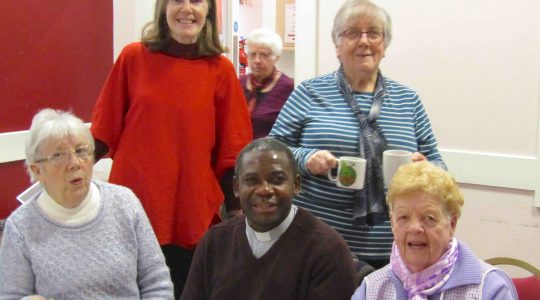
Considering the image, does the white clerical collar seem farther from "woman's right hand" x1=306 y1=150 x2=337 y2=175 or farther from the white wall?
the white wall

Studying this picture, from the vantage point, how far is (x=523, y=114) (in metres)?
2.79

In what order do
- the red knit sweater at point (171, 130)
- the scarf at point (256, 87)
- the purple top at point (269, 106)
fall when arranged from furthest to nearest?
the scarf at point (256, 87) → the purple top at point (269, 106) → the red knit sweater at point (171, 130)

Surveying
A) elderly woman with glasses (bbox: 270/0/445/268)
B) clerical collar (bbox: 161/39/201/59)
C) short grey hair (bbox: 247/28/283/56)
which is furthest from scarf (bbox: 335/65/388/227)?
short grey hair (bbox: 247/28/283/56)

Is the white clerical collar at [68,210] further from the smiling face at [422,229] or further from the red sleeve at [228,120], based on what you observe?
the smiling face at [422,229]

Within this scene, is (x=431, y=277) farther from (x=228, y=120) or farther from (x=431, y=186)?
(x=228, y=120)

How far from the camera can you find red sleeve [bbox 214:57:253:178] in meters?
2.26

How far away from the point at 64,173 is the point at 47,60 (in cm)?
128

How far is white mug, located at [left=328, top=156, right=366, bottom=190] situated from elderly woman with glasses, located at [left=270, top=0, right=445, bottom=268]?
8 centimetres

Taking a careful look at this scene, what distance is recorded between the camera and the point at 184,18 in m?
2.18

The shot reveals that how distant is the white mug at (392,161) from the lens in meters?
1.82

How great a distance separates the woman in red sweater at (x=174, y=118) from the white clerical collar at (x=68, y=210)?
0.27m

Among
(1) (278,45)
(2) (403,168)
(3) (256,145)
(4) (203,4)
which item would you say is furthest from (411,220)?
(1) (278,45)

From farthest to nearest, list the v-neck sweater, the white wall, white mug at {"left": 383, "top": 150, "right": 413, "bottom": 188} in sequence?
the white wall → white mug at {"left": 383, "top": 150, "right": 413, "bottom": 188} → the v-neck sweater

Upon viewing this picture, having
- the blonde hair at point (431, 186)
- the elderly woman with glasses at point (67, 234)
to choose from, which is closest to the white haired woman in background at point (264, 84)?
the elderly woman with glasses at point (67, 234)
